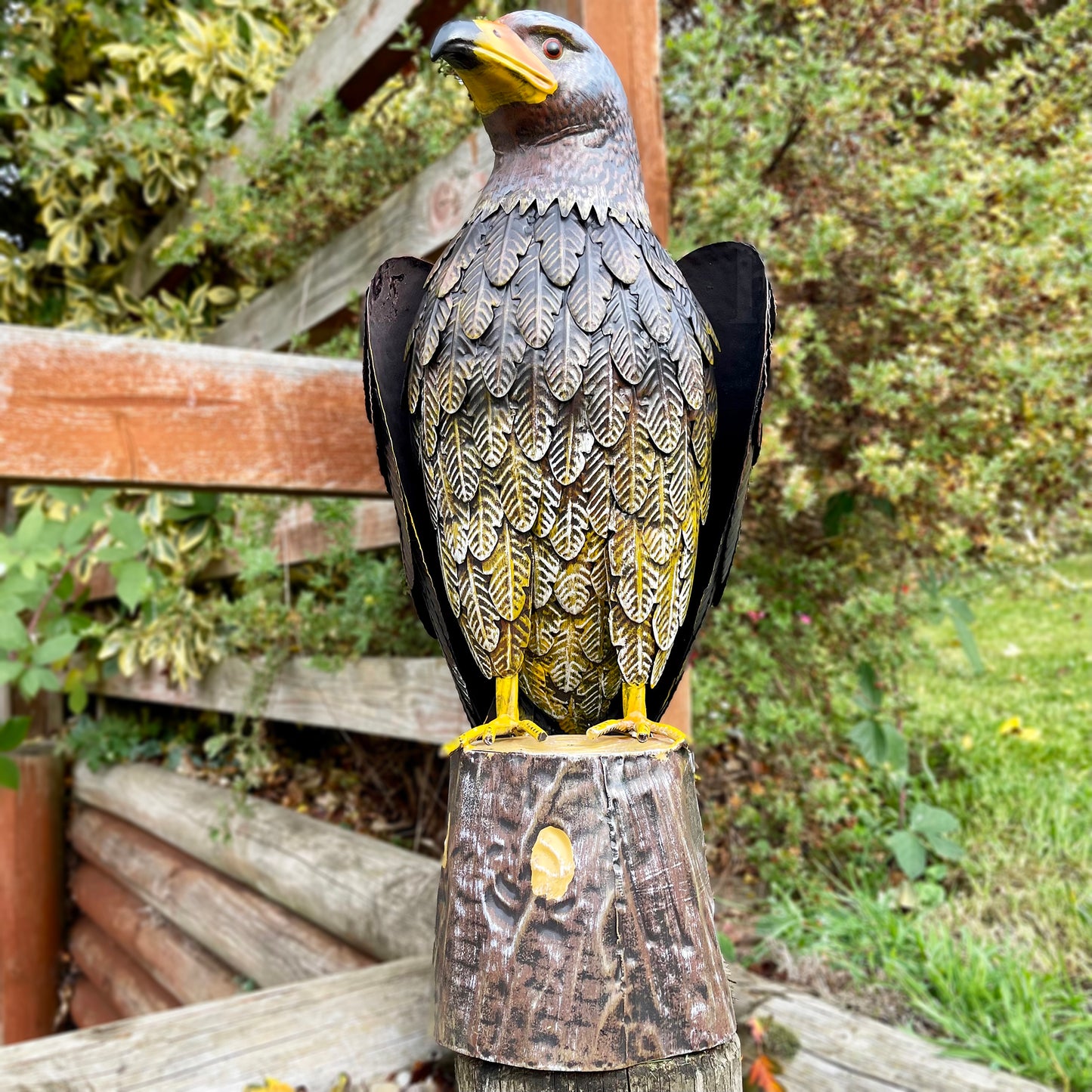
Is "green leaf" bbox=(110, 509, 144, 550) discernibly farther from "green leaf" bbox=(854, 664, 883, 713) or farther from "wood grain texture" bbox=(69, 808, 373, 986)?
"green leaf" bbox=(854, 664, 883, 713)

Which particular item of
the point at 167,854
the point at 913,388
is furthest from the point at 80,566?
the point at 913,388

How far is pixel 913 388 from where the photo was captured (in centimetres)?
184

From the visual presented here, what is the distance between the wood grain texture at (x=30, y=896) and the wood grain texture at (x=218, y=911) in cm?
19

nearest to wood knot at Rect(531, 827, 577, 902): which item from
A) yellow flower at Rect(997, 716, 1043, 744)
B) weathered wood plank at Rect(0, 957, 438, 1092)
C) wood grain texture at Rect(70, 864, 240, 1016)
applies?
weathered wood plank at Rect(0, 957, 438, 1092)

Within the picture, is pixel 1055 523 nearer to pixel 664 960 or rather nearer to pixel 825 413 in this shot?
pixel 825 413

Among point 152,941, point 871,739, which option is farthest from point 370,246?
point 152,941

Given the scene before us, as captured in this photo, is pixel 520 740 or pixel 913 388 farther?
pixel 913 388

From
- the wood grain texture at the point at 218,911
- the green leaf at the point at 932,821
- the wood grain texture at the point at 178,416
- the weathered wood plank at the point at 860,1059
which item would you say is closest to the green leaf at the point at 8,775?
the wood grain texture at the point at 218,911

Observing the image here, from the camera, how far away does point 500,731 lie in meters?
0.98

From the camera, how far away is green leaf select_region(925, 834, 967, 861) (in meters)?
2.10

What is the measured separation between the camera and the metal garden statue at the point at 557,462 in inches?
33.8

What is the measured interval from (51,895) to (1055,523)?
3.97 metres

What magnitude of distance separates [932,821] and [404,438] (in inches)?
71.4

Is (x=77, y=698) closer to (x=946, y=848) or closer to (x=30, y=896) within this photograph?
(x=30, y=896)
